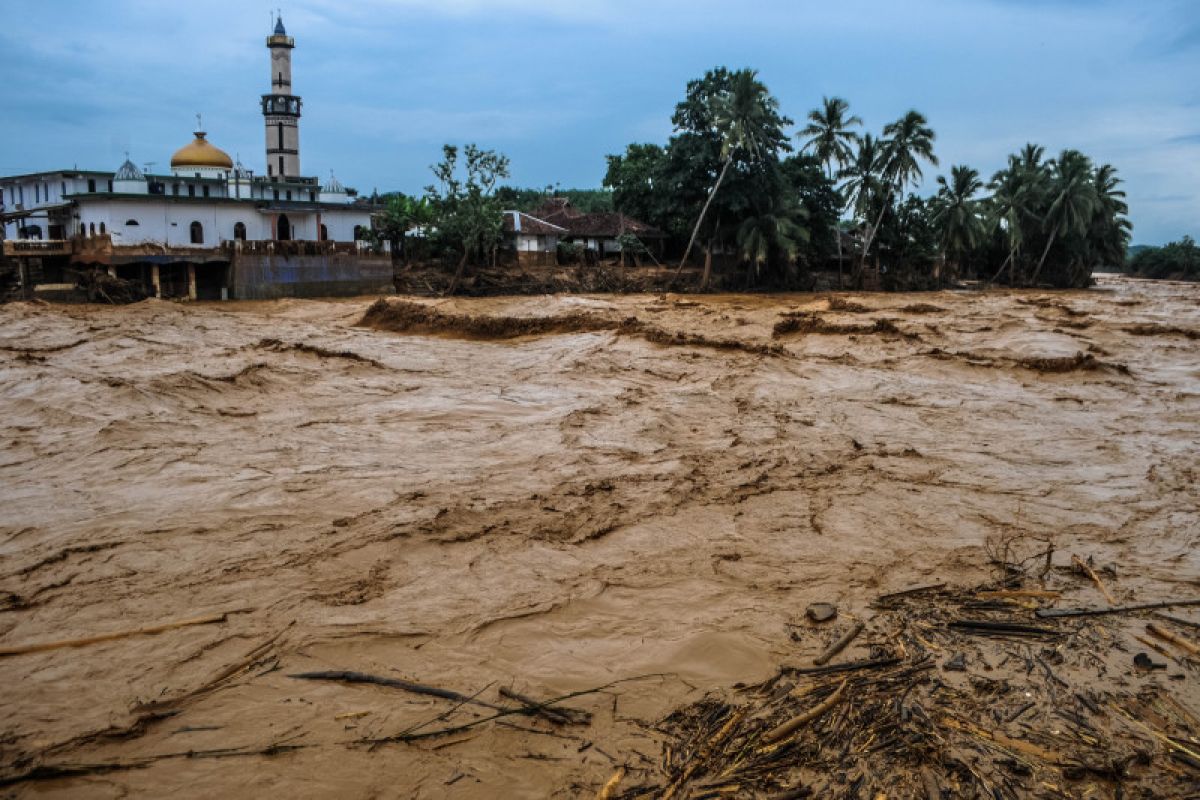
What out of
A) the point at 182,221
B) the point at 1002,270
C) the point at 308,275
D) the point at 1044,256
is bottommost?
the point at 308,275

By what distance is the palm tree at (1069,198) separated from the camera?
52.5 metres

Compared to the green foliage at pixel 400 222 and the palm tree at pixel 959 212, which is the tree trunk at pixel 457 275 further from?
the palm tree at pixel 959 212

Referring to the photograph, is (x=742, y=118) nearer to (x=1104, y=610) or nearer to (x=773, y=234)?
(x=773, y=234)


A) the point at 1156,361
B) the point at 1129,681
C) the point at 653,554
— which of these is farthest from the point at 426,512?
the point at 1156,361

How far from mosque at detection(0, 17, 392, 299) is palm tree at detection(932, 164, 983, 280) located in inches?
1294

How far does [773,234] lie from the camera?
38875 millimetres

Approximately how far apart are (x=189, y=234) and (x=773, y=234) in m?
26.7

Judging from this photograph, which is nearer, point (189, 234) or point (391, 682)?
point (391, 682)

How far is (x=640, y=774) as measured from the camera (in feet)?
11.6

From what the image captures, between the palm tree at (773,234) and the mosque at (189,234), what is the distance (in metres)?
17.0

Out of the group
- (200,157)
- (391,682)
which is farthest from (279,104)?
(391,682)

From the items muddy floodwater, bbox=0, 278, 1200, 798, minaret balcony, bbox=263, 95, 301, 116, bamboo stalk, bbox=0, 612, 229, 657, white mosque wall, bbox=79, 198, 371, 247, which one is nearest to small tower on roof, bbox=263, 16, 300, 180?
minaret balcony, bbox=263, 95, 301, 116

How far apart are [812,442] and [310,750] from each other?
777 cm

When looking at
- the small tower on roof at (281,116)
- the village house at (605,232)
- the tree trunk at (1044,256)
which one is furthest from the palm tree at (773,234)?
the small tower on roof at (281,116)
